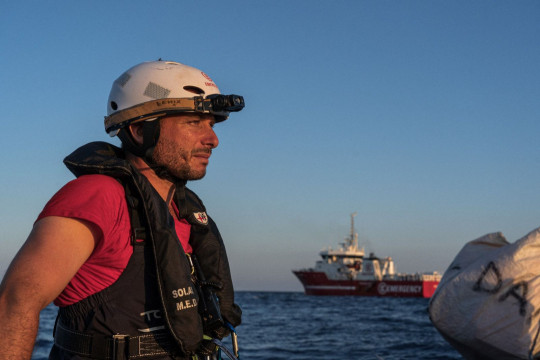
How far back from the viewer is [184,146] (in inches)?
90.6

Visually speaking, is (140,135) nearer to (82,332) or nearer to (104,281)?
(104,281)

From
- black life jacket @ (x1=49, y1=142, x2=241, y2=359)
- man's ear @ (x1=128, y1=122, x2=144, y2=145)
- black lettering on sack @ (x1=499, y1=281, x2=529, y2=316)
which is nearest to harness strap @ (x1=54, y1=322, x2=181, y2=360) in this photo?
black life jacket @ (x1=49, y1=142, x2=241, y2=359)

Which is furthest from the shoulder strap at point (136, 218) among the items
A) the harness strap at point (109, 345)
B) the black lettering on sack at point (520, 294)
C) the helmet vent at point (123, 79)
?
the black lettering on sack at point (520, 294)

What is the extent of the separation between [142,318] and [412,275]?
69138mm

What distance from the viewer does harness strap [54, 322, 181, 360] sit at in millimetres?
1903

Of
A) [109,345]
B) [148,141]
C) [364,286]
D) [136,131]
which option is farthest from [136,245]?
[364,286]

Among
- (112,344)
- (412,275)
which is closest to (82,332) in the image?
(112,344)

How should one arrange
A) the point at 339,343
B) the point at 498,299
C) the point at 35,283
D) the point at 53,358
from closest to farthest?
the point at 35,283, the point at 53,358, the point at 498,299, the point at 339,343

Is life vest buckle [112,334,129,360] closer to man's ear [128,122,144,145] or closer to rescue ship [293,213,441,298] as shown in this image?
man's ear [128,122,144,145]

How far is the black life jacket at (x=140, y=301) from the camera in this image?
191cm

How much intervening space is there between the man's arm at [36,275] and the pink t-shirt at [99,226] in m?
0.05

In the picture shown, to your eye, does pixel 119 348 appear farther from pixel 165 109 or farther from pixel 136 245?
pixel 165 109

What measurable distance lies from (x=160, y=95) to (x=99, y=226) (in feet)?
2.42

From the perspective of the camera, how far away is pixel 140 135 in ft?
7.66
